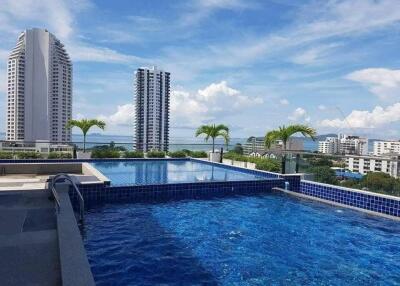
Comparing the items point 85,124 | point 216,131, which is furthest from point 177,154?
point 85,124

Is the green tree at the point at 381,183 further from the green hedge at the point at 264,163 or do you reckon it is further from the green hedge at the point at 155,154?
the green hedge at the point at 155,154

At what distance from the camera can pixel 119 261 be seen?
440 centimetres

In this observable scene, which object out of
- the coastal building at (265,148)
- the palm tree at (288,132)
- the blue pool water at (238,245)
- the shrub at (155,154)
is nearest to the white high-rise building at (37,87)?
the shrub at (155,154)

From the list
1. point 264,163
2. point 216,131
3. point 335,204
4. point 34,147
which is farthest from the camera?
point 216,131

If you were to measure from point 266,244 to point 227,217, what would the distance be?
1679 millimetres

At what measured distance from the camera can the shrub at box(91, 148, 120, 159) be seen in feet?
49.3

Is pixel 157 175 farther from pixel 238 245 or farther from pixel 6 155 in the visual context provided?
pixel 238 245

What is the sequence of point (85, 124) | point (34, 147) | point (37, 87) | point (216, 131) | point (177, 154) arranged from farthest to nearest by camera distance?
point (37, 87), point (177, 154), point (216, 131), point (85, 124), point (34, 147)

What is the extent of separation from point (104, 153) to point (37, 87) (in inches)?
1458

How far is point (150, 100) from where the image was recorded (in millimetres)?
38625

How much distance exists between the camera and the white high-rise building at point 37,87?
45906 millimetres

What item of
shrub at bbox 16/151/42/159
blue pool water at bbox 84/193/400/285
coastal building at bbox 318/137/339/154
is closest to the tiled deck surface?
blue pool water at bbox 84/193/400/285

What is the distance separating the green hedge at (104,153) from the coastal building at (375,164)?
10.3m

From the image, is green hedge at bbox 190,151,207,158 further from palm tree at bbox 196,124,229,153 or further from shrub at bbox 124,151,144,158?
shrub at bbox 124,151,144,158
